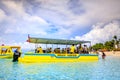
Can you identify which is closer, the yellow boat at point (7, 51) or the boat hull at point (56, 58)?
the boat hull at point (56, 58)

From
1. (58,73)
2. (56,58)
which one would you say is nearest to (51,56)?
(56,58)

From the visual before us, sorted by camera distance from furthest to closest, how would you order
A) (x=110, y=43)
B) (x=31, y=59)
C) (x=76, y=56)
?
(x=110, y=43)
(x=76, y=56)
(x=31, y=59)

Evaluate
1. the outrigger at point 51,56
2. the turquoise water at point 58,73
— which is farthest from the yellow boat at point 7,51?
the turquoise water at point 58,73

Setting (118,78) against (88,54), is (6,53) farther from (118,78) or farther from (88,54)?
(118,78)

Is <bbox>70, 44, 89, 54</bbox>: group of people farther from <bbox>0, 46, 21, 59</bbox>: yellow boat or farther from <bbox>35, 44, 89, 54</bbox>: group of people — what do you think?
<bbox>0, 46, 21, 59</bbox>: yellow boat

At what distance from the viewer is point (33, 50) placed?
18.1m

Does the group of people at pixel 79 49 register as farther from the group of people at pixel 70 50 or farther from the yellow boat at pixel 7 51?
the yellow boat at pixel 7 51

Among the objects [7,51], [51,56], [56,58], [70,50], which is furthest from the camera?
[7,51]

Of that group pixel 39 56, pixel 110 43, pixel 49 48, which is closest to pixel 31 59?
pixel 39 56

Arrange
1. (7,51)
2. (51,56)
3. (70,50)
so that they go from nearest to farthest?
(51,56) < (70,50) < (7,51)

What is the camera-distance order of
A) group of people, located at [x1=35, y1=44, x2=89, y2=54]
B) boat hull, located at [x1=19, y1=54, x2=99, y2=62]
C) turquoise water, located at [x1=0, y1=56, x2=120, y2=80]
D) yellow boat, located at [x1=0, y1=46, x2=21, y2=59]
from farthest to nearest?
yellow boat, located at [x1=0, y1=46, x2=21, y2=59], group of people, located at [x1=35, y1=44, x2=89, y2=54], boat hull, located at [x1=19, y1=54, x2=99, y2=62], turquoise water, located at [x1=0, y1=56, x2=120, y2=80]

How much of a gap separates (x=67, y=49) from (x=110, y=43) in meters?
53.4

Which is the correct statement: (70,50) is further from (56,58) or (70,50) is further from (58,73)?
(58,73)

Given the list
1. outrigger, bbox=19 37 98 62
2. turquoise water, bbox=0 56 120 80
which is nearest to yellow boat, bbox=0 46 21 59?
outrigger, bbox=19 37 98 62
